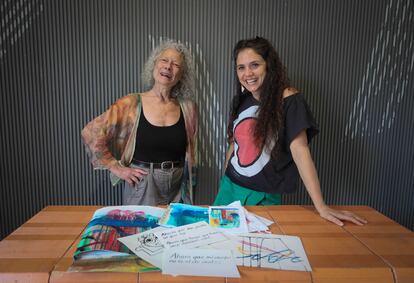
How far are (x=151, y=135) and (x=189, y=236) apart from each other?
0.86 meters

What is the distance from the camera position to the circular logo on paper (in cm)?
133

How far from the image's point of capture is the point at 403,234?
933 millimetres

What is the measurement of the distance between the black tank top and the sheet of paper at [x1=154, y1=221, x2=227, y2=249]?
76 cm

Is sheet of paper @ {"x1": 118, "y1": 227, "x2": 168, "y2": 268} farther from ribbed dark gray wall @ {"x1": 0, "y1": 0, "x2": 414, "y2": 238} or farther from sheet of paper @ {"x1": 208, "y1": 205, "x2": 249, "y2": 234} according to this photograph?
ribbed dark gray wall @ {"x1": 0, "y1": 0, "x2": 414, "y2": 238}

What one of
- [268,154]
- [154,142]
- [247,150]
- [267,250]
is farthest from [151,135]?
[267,250]

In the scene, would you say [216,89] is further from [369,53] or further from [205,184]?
[369,53]

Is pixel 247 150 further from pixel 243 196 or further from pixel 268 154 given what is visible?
pixel 243 196

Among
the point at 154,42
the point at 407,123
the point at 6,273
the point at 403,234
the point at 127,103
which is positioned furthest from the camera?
the point at 407,123

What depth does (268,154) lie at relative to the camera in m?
1.32

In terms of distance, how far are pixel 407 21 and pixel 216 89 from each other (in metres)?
1.40

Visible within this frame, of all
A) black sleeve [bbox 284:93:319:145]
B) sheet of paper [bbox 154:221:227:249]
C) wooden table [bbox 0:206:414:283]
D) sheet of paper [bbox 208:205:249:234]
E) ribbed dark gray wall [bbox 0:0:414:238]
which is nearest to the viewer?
wooden table [bbox 0:206:414:283]

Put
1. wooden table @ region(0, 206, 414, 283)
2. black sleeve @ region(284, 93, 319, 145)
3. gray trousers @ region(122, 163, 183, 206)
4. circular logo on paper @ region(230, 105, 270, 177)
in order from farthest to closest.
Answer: gray trousers @ region(122, 163, 183, 206) < circular logo on paper @ region(230, 105, 270, 177) < black sleeve @ region(284, 93, 319, 145) < wooden table @ region(0, 206, 414, 283)

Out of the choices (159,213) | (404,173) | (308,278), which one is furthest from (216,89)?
(404,173)

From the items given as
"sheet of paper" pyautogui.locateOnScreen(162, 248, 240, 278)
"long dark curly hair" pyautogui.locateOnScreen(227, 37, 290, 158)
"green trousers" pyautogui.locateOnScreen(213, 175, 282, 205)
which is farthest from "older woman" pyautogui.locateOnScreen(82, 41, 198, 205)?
"sheet of paper" pyautogui.locateOnScreen(162, 248, 240, 278)
